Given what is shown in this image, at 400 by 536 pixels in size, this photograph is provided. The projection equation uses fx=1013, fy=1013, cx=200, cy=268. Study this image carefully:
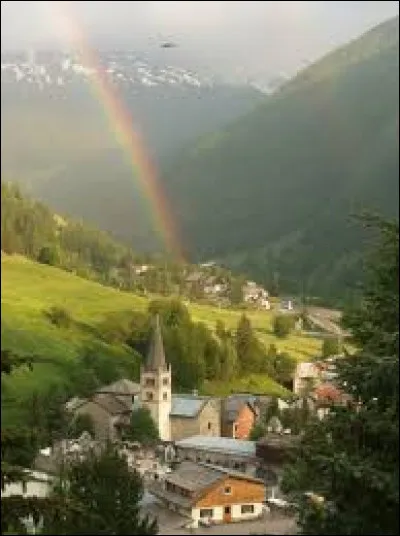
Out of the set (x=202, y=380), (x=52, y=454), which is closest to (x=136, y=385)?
(x=202, y=380)

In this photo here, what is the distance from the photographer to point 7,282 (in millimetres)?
155000

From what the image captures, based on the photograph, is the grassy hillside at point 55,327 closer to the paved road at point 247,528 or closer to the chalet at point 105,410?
the chalet at point 105,410

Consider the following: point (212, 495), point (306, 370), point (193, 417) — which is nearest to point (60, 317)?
point (306, 370)

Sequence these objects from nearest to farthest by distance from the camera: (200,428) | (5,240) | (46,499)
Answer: (46,499) < (200,428) < (5,240)

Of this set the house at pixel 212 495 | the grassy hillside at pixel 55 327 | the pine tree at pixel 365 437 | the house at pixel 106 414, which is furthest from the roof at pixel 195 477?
the pine tree at pixel 365 437

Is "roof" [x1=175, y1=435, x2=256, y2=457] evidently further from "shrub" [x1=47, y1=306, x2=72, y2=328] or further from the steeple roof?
"shrub" [x1=47, y1=306, x2=72, y2=328]

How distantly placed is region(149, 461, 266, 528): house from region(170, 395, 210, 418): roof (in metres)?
33.6

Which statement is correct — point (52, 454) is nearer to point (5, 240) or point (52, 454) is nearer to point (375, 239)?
point (375, 239)

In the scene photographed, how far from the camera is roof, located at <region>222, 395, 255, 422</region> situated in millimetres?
106188

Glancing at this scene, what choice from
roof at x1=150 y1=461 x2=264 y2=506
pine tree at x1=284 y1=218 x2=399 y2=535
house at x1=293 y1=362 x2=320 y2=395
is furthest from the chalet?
pine tree at x1=284 y1=218 x2=399 y2=535

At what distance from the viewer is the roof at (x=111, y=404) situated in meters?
99.1

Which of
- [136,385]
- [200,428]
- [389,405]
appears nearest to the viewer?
[389,405]

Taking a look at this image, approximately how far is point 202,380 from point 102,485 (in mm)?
87589

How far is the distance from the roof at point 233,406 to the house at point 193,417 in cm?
141
